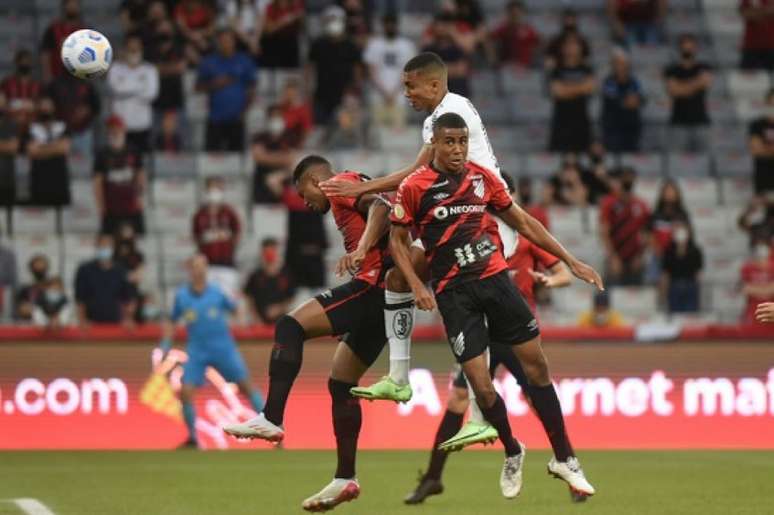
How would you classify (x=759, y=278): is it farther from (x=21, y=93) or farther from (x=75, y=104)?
(x=21, y=93)

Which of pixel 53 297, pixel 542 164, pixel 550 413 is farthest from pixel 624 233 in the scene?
pixel 550 413

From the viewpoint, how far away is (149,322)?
70.2 ft

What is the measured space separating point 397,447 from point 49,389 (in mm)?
3678

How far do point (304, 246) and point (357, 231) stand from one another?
33.2ft

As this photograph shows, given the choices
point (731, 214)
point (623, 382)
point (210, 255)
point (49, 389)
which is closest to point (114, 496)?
point (49, 389)

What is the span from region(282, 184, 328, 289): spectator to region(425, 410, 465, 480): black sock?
27.4 ft

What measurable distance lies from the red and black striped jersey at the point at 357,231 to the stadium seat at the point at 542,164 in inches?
507

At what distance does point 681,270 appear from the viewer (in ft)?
73.8

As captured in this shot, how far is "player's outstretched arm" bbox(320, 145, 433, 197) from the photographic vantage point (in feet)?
37.3

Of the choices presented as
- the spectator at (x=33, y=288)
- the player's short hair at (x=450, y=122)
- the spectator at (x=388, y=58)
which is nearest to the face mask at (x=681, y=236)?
the spectator at (x=388, y=58)

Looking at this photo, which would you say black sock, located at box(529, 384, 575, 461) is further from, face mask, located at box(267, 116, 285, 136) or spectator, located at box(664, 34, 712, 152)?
spectator, located at box(664, 34, 712, 152)

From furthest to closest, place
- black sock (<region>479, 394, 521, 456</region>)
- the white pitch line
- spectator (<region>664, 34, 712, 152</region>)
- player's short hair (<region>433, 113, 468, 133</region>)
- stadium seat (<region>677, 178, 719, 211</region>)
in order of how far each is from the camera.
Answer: stadium seat (<region>677, 178, 719, 211</region>) < spectator (<region>664, 34, 712, 152</region>) < the white pitch line < black sock (<region>479, 394, 521, 456</region>) < player's short hair (<region>433, 113, 468, 133</region>)

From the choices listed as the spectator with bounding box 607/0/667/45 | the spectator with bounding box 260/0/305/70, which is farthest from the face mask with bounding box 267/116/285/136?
the spectator with bounding box 607/0/667/45

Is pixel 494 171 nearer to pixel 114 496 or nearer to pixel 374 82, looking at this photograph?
pixel 114 496
